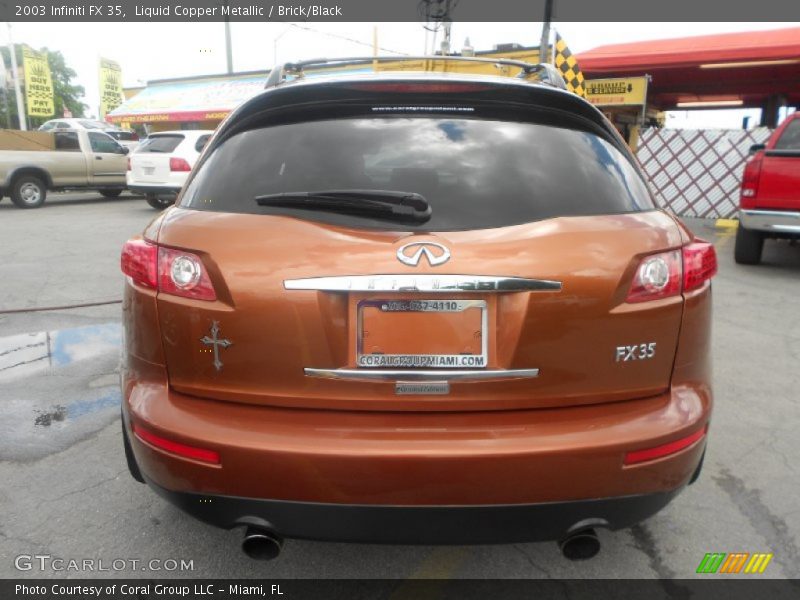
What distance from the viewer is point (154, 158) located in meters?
13.8

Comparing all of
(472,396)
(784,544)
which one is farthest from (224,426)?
(784,544)

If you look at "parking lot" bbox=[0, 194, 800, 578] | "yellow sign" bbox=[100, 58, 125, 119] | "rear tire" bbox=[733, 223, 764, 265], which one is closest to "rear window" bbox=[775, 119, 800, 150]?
"rear tire" bbox=[733, 223, 764, 265]

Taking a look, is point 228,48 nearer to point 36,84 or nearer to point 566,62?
point 36,84

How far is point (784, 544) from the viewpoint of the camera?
253cm

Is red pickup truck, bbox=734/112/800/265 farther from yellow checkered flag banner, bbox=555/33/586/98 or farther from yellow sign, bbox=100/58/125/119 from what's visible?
yellow sign, bbox=100/58/125/119

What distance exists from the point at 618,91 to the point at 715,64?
2353mm

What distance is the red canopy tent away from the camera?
15.6 meters

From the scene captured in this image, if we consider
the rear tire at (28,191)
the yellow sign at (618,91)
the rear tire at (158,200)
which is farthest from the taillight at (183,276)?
the yellow sign at (618,91)

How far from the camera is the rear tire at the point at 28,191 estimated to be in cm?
1502

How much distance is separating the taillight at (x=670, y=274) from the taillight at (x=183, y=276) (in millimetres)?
1237

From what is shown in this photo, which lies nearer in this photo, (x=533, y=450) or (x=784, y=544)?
(x=533, y=450)

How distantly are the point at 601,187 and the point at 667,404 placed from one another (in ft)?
2.36

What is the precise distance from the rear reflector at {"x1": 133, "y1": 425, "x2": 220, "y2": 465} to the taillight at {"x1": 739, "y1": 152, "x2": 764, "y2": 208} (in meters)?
7.87

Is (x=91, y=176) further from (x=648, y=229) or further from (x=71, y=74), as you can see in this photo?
(x=71, y=74)
